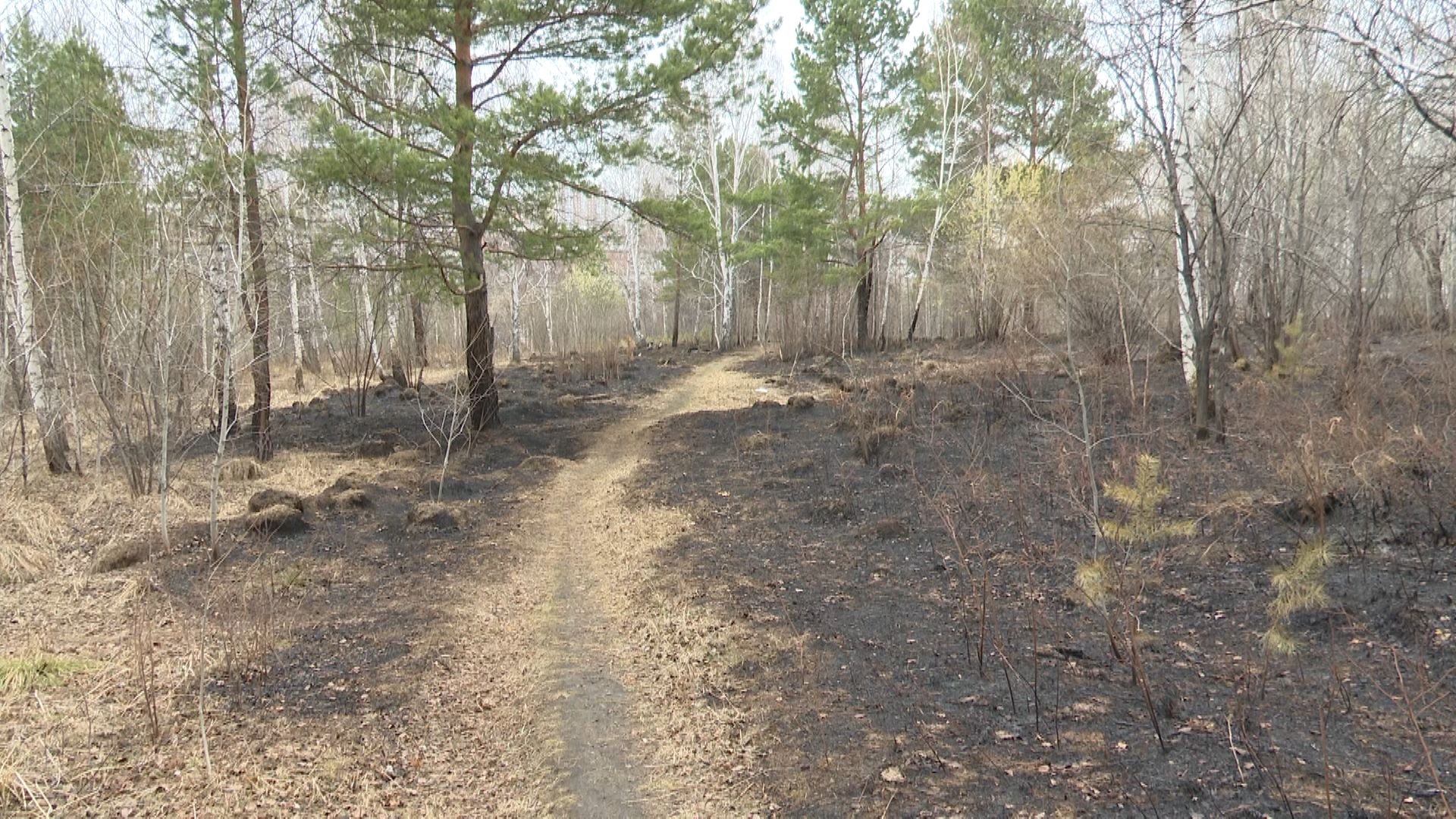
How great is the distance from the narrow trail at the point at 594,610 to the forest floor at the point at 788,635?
0.03 meters

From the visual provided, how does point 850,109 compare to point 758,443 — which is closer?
point 758,443

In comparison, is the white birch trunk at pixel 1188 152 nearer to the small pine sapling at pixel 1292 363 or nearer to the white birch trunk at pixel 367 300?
the small pine sapling at pixel 1292 363

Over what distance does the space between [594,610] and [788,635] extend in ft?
4.94

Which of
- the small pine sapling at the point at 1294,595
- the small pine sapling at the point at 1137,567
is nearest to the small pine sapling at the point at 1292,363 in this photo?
the small pine sapling at the point at 1294,595

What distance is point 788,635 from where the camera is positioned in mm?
4543

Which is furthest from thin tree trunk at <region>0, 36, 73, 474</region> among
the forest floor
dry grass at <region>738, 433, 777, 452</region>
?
dry grass at <region>738, 433, 777, 452</region>

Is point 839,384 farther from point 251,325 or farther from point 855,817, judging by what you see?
point 855,817

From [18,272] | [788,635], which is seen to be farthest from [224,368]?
[788,635]

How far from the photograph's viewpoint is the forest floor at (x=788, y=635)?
3.06m

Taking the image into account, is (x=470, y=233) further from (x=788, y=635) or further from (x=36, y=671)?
(x=788, y=635)

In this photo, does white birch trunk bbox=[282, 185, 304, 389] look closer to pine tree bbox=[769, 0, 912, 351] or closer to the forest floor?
the forest floor

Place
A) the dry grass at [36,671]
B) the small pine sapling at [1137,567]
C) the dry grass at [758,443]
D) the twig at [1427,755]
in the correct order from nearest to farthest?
the twig at [1427,755] → the small pine sapling at [1137,567] → the dry grass at [36,671] → the dry grass at [758,443]

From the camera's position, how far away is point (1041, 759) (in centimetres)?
304

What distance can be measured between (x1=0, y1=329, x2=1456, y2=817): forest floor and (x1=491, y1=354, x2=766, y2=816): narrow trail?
3cm
